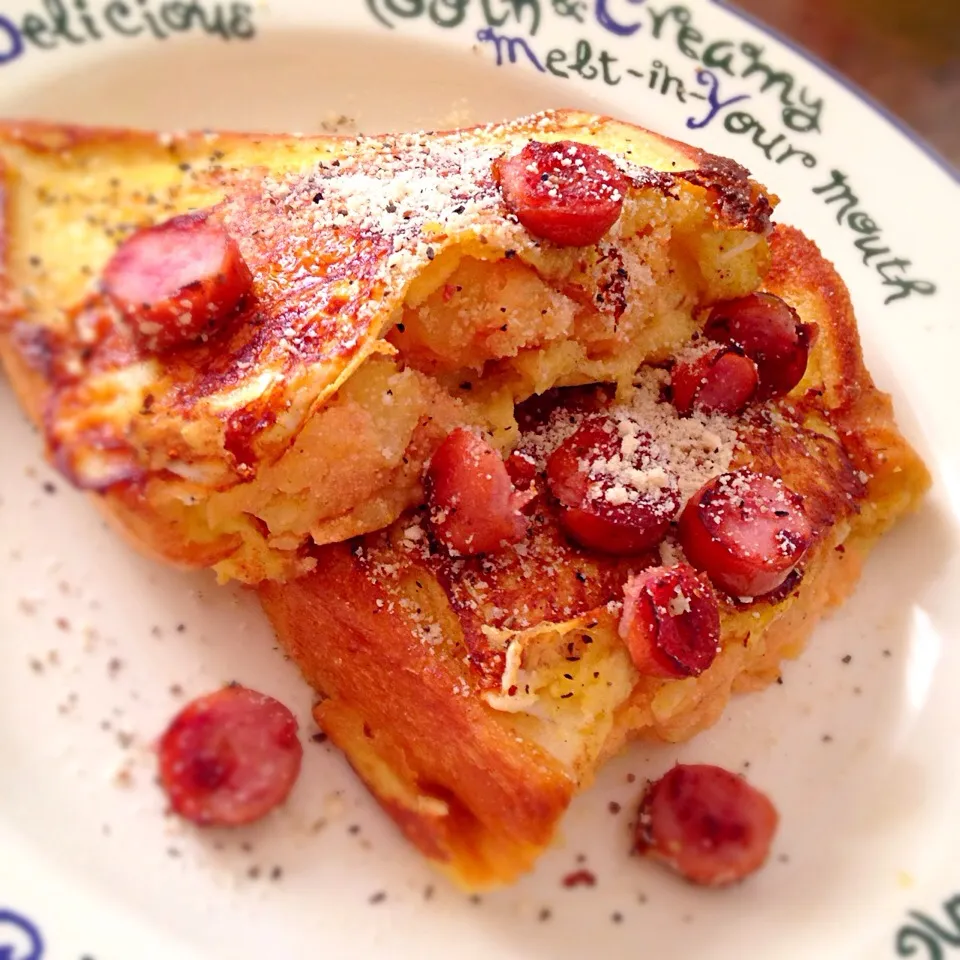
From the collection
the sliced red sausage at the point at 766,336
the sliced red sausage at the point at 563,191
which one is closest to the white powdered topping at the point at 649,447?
the sliced red sausage at the point at 766,336

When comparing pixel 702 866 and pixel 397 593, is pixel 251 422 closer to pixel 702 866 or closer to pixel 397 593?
pixel 397 593

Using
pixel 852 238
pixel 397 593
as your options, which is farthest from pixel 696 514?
pixel 852 238

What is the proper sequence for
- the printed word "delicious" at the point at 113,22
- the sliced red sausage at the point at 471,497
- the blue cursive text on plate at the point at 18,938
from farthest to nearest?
1. the printed word "delicious" at the point at 113,22
2. the sliced red sausage at the point at 471,497
3. the blue cursive text on plate at the point at 18,938

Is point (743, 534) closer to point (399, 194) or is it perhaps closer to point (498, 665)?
point (498, 665)

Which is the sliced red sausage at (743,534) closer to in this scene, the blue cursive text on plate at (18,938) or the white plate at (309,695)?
the white plate at (309,695)

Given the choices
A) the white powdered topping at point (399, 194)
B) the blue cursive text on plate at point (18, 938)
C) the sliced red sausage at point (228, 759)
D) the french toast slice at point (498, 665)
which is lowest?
the blue cursive text on plate at point (18, 938)

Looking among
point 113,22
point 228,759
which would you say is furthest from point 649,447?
point 113,22
